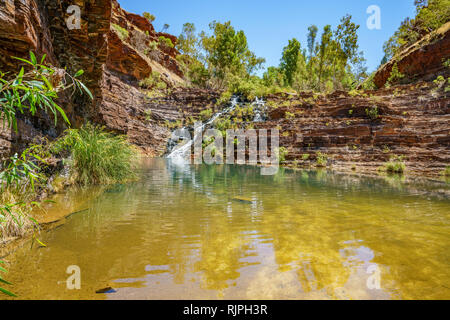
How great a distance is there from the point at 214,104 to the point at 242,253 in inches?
1291

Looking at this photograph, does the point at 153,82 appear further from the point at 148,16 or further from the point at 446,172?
the point at 148,16

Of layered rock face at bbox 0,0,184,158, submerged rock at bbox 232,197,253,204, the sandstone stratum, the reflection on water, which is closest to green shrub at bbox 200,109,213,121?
the sandstone stratum

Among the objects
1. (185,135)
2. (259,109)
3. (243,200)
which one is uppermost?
(259,109)

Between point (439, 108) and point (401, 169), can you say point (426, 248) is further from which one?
point (439, 108)

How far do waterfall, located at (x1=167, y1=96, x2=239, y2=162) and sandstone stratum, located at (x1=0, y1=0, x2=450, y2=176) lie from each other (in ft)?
5.11

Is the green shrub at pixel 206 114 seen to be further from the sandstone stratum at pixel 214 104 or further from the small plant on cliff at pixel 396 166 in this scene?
the small plant on cliff at pixel 396 166

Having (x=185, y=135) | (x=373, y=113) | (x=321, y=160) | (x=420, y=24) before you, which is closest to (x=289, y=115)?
(x=373, y=113)

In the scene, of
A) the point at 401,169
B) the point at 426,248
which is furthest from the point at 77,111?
the point at 401,169

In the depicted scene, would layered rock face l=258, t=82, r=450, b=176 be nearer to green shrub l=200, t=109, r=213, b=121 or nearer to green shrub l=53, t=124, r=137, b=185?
green shrub l=200, t=109, r=213, b=121

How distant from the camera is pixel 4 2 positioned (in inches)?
158

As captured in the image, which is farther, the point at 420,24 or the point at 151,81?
the point at 151,81

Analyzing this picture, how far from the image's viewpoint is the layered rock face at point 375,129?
15.6m

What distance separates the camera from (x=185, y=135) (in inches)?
1208

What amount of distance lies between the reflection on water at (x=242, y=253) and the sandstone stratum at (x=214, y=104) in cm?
260
